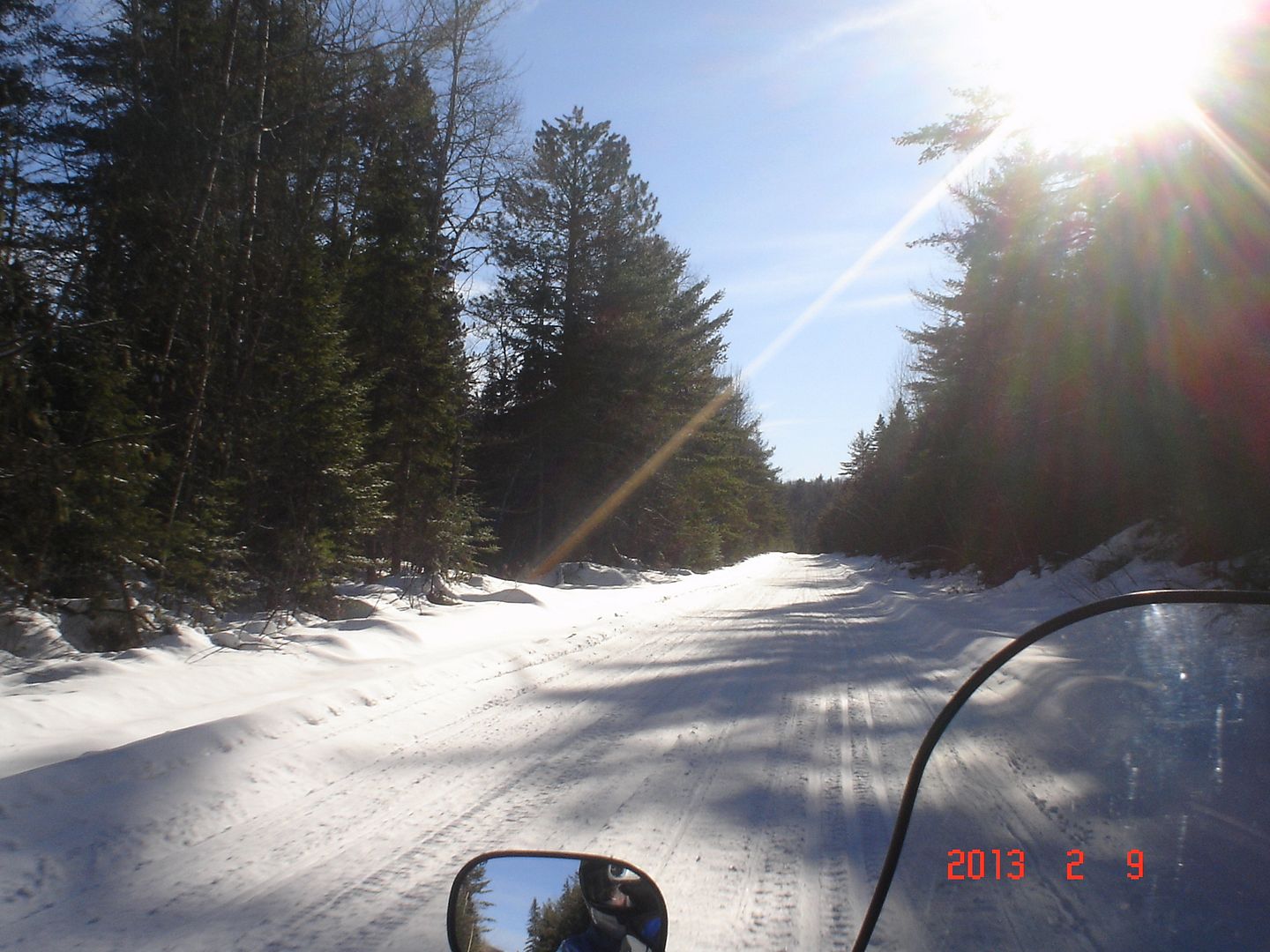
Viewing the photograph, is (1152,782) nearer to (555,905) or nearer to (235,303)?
(555,905)

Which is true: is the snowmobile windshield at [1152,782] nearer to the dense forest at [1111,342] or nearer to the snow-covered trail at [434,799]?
the snow-covered trail at [434,799]

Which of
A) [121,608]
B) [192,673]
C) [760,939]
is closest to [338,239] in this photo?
[121,608]

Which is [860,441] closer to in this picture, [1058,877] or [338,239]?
[338,239]

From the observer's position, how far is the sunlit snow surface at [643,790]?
1798mm

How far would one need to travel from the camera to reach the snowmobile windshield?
161cm

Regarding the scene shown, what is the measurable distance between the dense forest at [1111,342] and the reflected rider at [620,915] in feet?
28.3

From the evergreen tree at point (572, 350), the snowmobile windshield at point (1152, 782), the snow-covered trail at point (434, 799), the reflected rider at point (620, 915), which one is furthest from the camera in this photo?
the evergreen tree at point (572, 350)

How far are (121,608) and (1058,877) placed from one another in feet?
29.4

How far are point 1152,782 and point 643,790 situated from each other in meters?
3.44
